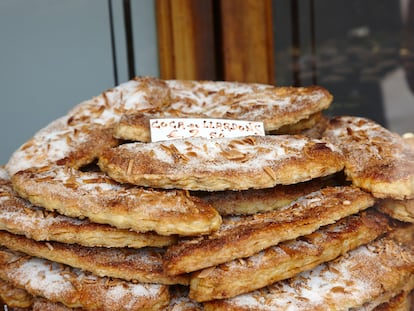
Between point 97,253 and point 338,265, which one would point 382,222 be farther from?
point 97,253

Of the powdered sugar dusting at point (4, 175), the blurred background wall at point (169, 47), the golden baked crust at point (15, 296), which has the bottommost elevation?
the golden baked crust at point (15, 296)

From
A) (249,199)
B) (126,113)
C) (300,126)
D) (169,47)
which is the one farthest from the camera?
(169,47)

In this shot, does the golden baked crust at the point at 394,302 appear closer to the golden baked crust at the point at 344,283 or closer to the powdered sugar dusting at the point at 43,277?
the golden baked crust at the point at 344,283

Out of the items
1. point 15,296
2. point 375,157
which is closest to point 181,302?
point 15,296

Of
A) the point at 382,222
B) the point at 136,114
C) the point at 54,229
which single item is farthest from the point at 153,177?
the point at 382,222

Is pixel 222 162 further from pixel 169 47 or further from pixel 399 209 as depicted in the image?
pixel 169 47

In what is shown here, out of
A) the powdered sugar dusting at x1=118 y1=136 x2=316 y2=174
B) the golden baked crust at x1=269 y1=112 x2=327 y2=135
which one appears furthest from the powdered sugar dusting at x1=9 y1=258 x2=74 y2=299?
the golden baked crust at x1=269 y1=112 x2=327 y2=135

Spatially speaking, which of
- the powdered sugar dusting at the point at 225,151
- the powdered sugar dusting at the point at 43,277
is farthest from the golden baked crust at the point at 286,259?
the powdered sugar dusting at the point at 43,277
